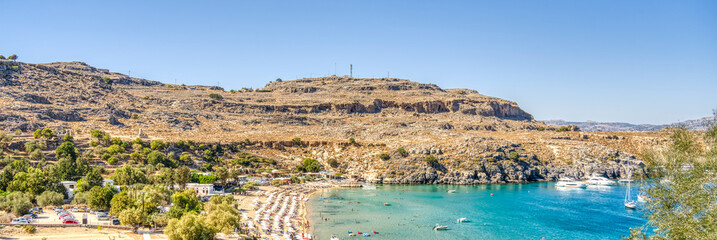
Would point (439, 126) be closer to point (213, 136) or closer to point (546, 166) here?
point (546, 166)

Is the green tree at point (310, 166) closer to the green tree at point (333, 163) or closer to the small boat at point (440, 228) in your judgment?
the green tree at point (333, 163)

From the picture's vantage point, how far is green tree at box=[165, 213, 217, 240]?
27.4 meters

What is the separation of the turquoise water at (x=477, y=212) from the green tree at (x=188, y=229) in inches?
476

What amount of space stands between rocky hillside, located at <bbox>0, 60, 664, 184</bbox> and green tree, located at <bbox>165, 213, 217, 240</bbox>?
45.8 metres

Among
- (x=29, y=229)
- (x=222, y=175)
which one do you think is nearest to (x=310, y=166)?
(x=222, y=175)

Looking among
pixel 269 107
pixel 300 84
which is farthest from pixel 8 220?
pixel 300 84

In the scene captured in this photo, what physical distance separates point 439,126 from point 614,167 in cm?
3750

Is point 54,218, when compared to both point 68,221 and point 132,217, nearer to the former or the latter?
point 68,221

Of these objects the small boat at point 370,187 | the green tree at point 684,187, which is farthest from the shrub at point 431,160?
the green tree at point 684,187

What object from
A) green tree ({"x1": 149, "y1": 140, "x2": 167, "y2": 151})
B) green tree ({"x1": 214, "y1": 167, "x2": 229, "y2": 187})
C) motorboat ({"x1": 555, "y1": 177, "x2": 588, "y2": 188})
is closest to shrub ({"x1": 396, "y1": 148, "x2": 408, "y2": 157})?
motorboat ({"x1": 555, "y1": 177, "x2": 588, "y2": 188})

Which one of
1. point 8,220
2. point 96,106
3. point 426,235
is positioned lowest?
point 426,235

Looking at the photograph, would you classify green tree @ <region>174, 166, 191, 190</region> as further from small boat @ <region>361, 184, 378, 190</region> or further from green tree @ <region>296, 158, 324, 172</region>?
small boat @ <region>361, 184, 378, 190</region>

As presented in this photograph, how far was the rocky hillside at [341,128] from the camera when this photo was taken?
242ft

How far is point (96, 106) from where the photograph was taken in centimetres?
8488
